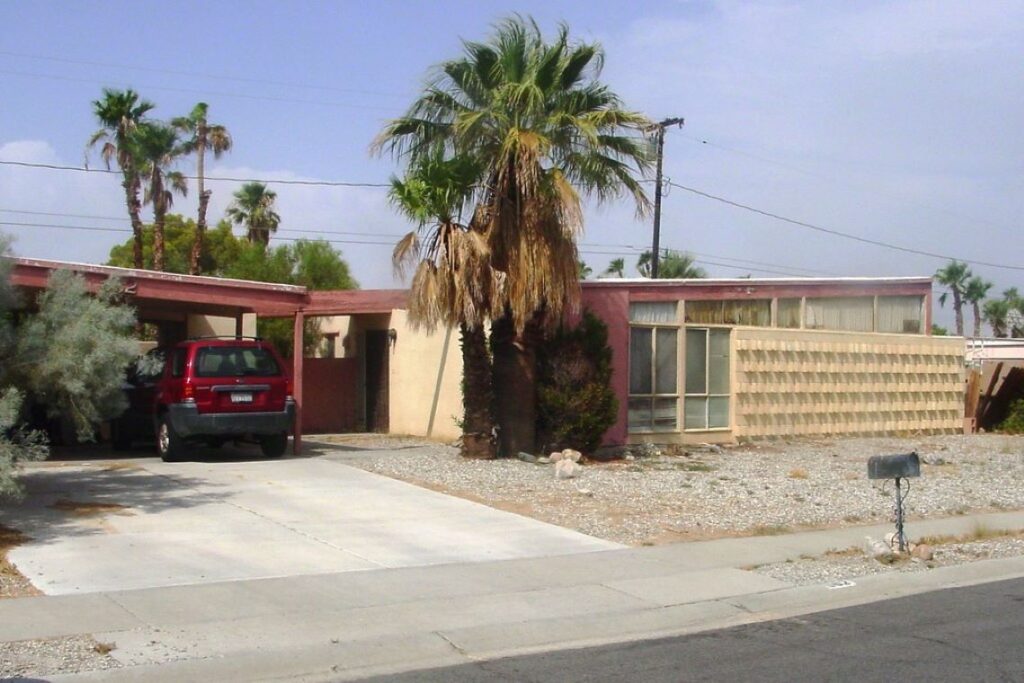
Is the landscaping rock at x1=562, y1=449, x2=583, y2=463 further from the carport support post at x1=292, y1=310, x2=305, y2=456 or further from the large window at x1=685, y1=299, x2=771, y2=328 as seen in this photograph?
the large window at x1=685, y1=299, x2=771, y2=328

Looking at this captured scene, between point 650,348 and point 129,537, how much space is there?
12242 mm

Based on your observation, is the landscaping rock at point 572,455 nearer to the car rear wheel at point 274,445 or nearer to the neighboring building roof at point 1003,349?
the car rear wheel at point 274,445

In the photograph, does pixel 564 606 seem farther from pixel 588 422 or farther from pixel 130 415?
pixel 130 415

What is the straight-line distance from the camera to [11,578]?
9.84m

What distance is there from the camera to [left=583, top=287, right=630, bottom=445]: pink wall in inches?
822

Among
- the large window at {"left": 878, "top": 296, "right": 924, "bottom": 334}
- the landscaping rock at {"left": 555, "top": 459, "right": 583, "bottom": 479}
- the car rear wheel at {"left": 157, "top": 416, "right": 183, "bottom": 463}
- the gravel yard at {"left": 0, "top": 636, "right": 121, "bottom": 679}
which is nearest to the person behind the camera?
the gravel yard at {"left": 0, "top": 636, "right": 121, "bottom": 679}

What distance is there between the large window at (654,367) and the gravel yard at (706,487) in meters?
0.95

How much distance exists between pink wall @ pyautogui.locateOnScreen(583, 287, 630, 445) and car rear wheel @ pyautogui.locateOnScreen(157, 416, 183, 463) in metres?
7.46

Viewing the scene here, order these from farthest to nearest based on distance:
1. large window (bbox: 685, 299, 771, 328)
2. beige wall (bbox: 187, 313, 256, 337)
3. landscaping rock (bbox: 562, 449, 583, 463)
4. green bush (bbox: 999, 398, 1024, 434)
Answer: green bush (bbox: 999, 398, 1024, 434), beige wall (bbox: 187, 313, 256, 337), large window (bbox: 685, 299, 771, 328), landscaping rock (bbox: 562, 449, 583, 463)

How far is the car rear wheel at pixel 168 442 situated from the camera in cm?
1725

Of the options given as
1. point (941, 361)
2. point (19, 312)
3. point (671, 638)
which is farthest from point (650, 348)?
point (671, 638)

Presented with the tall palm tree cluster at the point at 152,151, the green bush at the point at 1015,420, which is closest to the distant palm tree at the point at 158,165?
the tall palm tree cluster at the point at 152,151

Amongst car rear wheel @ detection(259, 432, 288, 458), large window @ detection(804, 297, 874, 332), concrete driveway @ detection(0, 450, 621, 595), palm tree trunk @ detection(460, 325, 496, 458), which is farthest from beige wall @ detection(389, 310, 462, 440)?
large window @ detection(804, 297, 874, 332)

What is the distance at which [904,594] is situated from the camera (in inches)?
416
